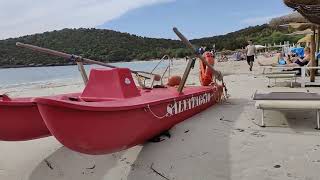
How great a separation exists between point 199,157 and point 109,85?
1450mm

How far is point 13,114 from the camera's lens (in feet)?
14.4

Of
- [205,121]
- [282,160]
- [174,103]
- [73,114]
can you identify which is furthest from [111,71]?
[282,160]

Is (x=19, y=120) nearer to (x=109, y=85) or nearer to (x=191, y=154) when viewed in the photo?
(x=109, y=85)

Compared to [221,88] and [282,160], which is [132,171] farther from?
[221,88]

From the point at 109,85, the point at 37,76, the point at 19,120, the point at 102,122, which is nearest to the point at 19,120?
the point at 19,120

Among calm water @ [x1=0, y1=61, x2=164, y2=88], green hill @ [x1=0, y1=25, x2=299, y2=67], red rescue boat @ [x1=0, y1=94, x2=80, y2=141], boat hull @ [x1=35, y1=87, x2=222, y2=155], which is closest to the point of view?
boat hull @ [x1=35, y1=87, x2=222, y2=155]

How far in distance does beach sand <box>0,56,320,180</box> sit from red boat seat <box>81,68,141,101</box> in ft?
2.36

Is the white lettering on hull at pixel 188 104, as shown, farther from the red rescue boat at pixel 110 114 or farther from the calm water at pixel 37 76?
the calm water at pixel 37 76

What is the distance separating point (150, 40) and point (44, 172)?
278 feet

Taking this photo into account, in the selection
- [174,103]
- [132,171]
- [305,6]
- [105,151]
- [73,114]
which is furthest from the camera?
[305,6]

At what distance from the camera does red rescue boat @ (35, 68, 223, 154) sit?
341cm

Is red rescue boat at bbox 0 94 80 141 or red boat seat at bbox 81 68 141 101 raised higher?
red boat seat at bbox 81 68 141 101

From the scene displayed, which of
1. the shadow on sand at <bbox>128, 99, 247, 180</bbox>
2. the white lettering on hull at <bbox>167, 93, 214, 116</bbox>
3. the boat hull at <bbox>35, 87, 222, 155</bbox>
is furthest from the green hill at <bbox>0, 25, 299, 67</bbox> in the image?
the boat hull at <bbox>35, 87, 222, 155</bbox>

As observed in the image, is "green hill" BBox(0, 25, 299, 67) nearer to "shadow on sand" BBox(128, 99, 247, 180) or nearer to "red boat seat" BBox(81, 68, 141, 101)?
"shadow on sand" BBox(128, 99, 247, 180)
